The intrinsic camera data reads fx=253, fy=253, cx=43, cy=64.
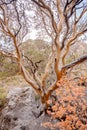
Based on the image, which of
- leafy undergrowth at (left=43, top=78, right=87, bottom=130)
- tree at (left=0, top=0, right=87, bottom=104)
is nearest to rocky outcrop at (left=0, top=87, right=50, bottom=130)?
tree at (left=0, top=0, right=87, bottom=104)

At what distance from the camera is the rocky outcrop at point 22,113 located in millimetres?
8648

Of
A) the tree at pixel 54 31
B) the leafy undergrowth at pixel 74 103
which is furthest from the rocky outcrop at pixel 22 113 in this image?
the leafy undergrowth at pixel 74 103

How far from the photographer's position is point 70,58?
11445 millimetres

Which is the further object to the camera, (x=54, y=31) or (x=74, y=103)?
(x=54, y=31)

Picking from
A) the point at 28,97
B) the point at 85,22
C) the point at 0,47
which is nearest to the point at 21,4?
the point at 0,47

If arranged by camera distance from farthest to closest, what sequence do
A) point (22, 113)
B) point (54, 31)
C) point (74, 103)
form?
point (22, 113), point (54, 31), point (74, 103)

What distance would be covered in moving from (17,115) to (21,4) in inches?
157

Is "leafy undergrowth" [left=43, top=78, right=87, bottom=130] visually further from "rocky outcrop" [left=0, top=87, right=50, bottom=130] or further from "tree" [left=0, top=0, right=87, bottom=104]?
"rocky outcrop" [left=0, top=87, right=50, bottom=130]

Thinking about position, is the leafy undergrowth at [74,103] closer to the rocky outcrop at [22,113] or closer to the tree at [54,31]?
the tree at [54,31]

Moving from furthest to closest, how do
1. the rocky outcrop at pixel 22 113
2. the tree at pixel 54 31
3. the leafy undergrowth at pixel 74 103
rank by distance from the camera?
the rocky outcrop at pixel 22 113 → the tree at pixel 54 31 → the leafy undergrowth at pixel 74 103

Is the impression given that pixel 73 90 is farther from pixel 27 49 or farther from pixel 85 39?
pixel 27 49

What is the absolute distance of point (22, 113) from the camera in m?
9.14

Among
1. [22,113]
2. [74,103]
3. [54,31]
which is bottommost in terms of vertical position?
[22,113]

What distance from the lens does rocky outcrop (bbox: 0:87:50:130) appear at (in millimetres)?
8648
